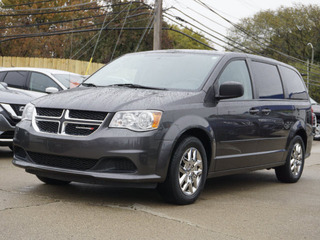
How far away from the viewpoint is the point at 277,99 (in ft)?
24.9

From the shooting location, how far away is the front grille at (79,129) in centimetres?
532

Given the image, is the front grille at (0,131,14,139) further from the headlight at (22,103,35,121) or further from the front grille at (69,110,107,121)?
the front grille at (69,110,107,121)

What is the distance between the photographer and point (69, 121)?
17.8 feet

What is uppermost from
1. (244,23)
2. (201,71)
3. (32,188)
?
(244,23)

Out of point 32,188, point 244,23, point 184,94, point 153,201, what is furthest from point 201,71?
point 244,23

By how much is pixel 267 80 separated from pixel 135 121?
2813mm

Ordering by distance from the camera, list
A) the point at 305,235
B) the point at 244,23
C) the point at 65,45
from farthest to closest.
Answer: the point at 244,23, the point at 65,45, the point at 305,235

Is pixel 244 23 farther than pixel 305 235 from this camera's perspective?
Yes

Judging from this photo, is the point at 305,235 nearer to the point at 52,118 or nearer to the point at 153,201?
the point at 153,201

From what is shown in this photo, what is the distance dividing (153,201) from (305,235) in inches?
67.4

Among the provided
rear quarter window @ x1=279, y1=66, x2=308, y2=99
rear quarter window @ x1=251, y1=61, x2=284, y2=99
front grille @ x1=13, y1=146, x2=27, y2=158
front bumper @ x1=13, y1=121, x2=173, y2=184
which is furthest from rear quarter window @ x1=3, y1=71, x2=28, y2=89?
front bumper @ x1=13, y1=121, x2=173, y2=184

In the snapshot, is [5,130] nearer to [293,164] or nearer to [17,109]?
[17,109]

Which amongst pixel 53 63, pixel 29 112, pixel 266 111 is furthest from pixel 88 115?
pixel 53 63

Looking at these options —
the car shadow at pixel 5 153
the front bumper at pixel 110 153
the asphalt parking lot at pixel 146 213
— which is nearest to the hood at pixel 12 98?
the car shadow at pixel 5 153
